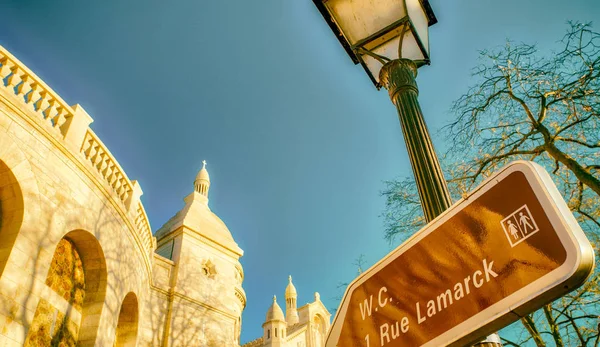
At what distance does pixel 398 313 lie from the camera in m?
1.67

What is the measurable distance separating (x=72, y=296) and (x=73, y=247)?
44.2 inches

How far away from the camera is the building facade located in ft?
23.1

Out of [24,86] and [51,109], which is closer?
[24,86]

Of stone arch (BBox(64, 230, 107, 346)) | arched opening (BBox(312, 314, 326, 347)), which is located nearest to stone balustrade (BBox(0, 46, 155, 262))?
stone arch (BBox(64, 230, 107, 346))

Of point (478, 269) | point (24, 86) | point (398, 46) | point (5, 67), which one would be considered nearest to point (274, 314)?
point (24, 86)

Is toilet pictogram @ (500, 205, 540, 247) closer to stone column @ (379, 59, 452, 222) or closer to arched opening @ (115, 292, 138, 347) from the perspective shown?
stone column @ (379, 59, 452, 222)

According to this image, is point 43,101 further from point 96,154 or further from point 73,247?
point 73,247

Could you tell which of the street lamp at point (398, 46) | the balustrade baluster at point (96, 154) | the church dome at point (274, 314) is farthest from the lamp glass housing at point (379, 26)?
the church dome at point (274, 314)

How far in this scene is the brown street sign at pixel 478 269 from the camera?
1155mm

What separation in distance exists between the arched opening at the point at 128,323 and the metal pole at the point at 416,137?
1054 cm

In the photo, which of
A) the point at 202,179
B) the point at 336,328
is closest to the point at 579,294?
the point at 336,328

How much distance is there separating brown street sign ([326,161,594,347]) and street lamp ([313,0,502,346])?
43.7 inches

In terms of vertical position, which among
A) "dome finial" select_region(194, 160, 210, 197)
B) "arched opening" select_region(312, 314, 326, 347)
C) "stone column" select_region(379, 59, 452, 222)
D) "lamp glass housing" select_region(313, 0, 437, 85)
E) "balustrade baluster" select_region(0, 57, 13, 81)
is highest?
"dome finial" select_region(194, 160, 210, 197)

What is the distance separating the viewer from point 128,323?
1130 cm
